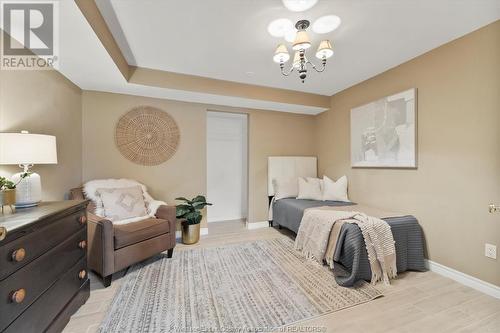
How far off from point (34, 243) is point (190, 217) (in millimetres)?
1786

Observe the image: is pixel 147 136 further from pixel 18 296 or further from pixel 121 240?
pixel 18 296

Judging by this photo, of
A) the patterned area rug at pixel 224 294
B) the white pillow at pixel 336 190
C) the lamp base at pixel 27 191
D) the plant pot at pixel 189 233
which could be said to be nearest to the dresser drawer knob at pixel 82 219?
the lamp base at pixel 27 191

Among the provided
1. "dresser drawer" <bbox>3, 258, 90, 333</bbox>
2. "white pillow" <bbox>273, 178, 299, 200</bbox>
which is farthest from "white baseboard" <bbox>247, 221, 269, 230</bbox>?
"dresser drawer" <bbox>3, 258, 90, 333</bbox>

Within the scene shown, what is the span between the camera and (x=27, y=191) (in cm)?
147

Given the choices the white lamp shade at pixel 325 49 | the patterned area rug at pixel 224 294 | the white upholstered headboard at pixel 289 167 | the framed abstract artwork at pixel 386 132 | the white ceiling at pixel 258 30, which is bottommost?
the patterned area rug at pixel 224 294

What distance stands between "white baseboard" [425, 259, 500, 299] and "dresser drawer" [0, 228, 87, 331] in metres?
3.35

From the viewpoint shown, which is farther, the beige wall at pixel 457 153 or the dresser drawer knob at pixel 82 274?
the beige wall at pixel 457 153

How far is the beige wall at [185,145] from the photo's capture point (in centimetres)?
284

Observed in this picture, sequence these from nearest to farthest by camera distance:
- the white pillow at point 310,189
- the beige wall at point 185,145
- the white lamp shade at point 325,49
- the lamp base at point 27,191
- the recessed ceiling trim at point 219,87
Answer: the lamp base at point 27,191 < the white lamp shade at point 325,49 < the recessed ceiling trim at point 219,87 < the beige wall at point 185,145 < the white pillow at point 310,189

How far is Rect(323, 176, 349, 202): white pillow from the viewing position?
10.9 feet

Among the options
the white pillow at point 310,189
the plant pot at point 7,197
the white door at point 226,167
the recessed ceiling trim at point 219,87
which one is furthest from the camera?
the white door at point 226,167

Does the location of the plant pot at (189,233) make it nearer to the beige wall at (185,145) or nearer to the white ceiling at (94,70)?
the beige wall at (185,145)

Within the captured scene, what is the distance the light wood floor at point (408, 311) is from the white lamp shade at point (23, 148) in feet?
3.97

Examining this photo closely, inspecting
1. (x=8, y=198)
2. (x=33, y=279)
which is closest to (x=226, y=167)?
(x=8, y=198)
